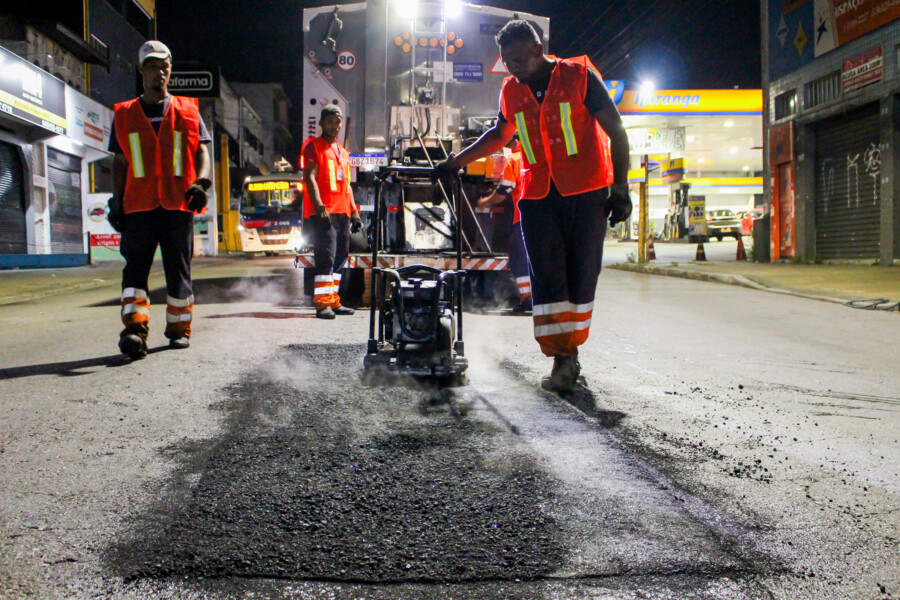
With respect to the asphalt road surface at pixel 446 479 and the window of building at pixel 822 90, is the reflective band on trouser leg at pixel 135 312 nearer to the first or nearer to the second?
the asphalt road surface at pixel 446 479

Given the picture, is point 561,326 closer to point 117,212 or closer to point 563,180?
point 563,180

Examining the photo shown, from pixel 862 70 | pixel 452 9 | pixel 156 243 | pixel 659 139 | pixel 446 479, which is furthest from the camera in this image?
pixel 659 139

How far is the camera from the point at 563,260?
4.00 metres

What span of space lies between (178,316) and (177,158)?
3.58 ft

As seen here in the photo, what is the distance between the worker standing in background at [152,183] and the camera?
502cm

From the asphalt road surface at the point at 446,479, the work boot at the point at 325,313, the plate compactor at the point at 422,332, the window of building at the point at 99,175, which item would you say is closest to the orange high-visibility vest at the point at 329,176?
the work boot at the point at 325,313

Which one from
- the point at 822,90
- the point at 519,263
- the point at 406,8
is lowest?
the point at 519,263

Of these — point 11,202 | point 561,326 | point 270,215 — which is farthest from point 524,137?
point 270,215

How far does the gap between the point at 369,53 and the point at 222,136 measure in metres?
35.4

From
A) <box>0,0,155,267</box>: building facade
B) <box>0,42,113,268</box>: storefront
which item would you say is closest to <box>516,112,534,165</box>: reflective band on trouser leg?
<box>0,0,155,267</box>: building facade

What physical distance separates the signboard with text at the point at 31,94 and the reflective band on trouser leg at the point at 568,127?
18257mm

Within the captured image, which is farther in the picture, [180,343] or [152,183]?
[180,343]

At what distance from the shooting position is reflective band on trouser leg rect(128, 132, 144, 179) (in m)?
5.01

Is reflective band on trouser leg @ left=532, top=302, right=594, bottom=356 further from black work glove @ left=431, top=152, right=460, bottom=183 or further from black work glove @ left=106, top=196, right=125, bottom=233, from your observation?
black work glove @ left=106, top=196, right=125, bottom=233
